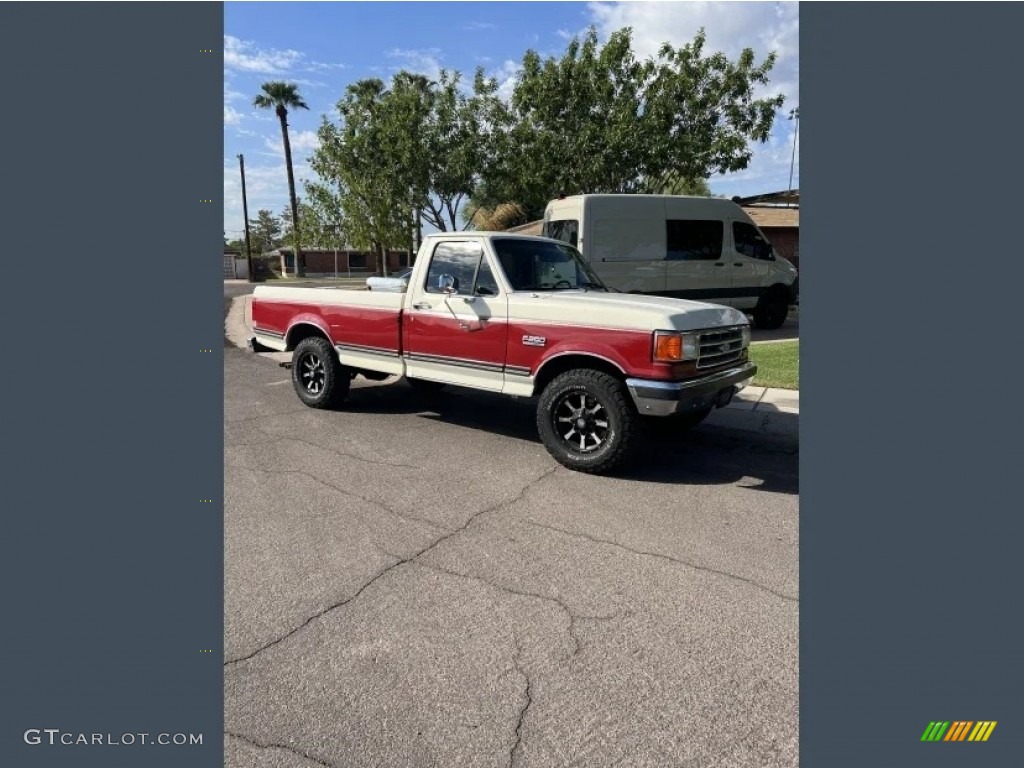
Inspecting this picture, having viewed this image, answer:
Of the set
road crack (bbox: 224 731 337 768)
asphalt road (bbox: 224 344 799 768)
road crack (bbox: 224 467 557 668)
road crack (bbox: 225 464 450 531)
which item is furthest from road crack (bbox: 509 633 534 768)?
road crack (bbox: 225 464 450 531)

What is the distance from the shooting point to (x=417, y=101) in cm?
Result: 2164

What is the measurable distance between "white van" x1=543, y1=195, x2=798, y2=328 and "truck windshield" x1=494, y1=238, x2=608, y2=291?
4658mm

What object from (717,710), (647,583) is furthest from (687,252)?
(717,710)

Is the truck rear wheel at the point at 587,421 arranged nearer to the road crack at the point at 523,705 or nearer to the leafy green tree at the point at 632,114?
the road crack at the point at 523,705

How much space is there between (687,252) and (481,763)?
11320mm

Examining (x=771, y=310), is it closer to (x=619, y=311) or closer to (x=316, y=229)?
(x=619, y=311)

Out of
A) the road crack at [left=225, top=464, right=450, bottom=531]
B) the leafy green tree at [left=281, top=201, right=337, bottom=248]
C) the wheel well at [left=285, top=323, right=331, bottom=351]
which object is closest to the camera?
the road crack at [left=225, top=464, right=450, bottom=531]

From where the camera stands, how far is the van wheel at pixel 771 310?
13.7 metres

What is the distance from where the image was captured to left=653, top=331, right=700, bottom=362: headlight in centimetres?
485

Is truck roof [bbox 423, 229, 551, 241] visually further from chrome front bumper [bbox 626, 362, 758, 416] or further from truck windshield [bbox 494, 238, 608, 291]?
chrome front bumper [bbox 626, 362, 758, 416]

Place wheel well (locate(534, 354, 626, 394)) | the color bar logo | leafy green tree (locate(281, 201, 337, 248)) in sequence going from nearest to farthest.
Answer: the color bar logo
wheel well (locate(534, 354, 626, 394))
leafy green tree (locate(281, 201, 337, 248))

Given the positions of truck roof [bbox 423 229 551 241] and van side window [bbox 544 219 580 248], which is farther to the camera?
van side window [bbox 544 219 580 248]

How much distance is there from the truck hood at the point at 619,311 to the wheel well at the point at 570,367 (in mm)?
306

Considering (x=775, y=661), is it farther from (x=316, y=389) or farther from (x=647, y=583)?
(x=316, y=389)
